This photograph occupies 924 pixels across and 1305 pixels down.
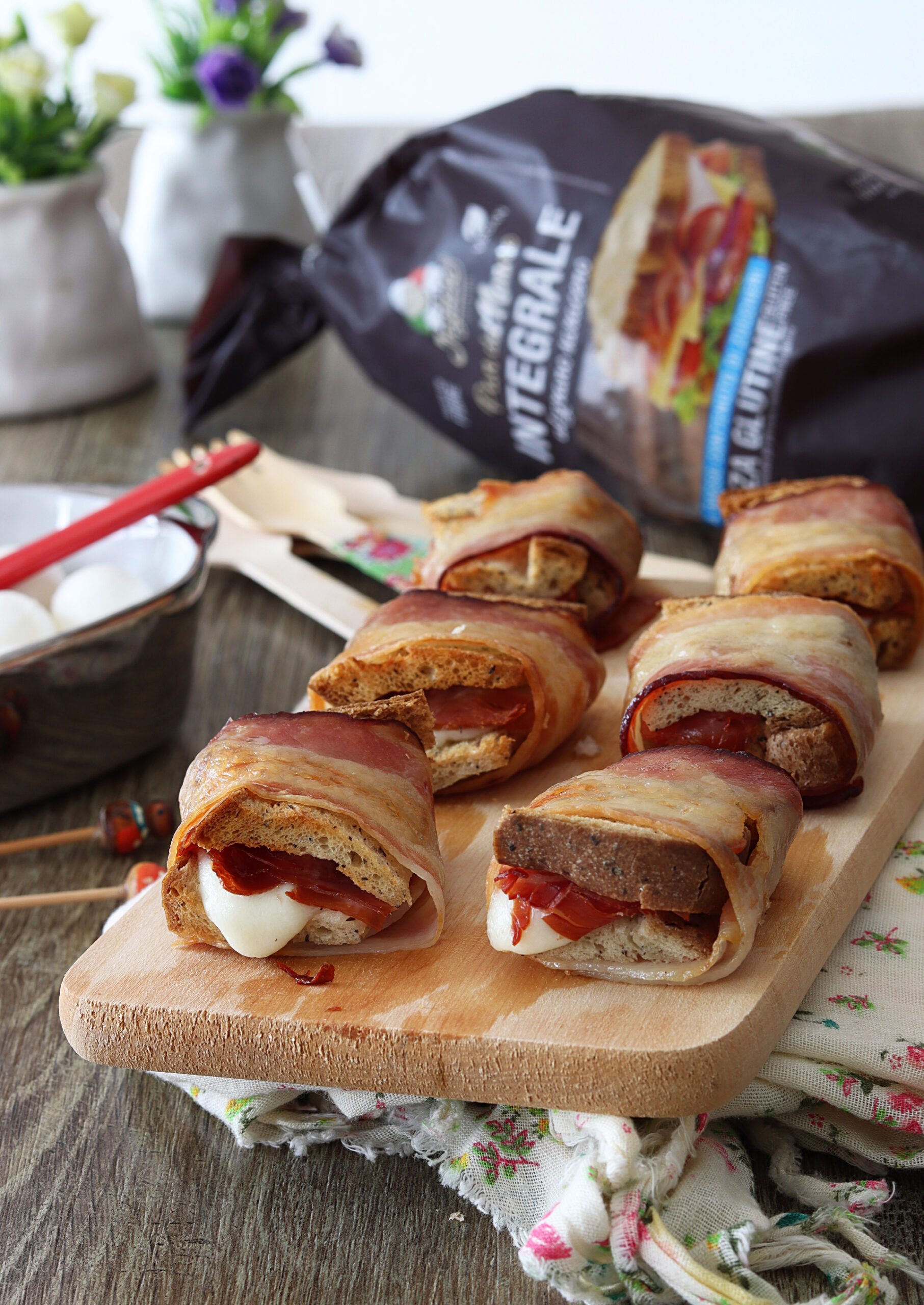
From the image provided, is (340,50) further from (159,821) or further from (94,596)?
(159,821)

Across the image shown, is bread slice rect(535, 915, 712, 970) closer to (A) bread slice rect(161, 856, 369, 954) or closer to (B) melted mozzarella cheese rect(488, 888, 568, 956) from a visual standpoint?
(B) melted mozzarella cheese rect(488, 888, 568, 956)

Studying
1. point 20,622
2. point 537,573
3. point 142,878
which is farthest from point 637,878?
point 20,622

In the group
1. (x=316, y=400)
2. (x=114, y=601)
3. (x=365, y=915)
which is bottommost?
(x=316, y=400)

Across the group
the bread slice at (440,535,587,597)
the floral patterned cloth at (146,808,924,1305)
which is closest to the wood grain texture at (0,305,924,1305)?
the floral patterned cloth at (146,808,924,1305)

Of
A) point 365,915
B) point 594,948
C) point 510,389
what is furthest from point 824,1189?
point 510,389

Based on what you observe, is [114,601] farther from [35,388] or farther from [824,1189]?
[35,388]
